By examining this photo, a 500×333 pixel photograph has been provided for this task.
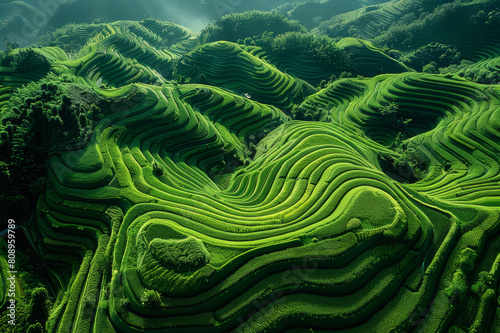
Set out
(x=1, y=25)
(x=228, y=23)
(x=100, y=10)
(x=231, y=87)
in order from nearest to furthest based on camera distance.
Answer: (x=231, y=87) → (x=228, y=23) → (x=1, y=25) → (x=100, y=10)

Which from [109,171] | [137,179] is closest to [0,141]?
[109,171]

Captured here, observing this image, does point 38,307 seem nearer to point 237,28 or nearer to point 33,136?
point 33,136

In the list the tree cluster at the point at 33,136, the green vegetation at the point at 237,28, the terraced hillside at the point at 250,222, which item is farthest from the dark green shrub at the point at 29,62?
the green vegetation at the point at 237,28

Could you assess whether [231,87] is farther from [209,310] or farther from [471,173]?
[209,310]

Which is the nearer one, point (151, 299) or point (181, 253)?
point (151, 299)

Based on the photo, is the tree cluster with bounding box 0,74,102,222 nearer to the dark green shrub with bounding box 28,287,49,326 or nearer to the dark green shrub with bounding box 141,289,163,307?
the dark green shrub with bounding box 28,287,49,326

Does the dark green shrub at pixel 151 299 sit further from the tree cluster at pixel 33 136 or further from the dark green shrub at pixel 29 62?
the dark green shrub at pixel 29 62

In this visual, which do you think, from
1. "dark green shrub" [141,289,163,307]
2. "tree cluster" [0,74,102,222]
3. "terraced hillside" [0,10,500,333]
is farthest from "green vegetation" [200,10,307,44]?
"dark green shrub" [141,289,163,307]

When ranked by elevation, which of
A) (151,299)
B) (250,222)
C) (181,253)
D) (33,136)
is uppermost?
(33,136)

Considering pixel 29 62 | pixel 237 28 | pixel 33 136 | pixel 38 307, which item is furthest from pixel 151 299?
pixel 237 28
